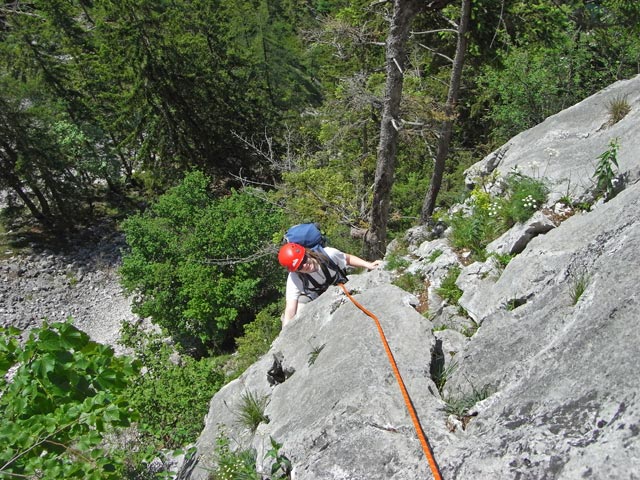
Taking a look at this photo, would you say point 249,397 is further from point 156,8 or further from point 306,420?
point 156,8

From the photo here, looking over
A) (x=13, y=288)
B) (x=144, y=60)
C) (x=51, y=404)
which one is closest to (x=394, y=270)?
(x=51, y=404)

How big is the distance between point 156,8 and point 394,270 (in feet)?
69.2

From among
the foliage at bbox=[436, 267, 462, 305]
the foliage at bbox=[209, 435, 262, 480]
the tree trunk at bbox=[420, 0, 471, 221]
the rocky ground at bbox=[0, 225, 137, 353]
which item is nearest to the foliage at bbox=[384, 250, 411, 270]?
the foliage at bbox=[436, 267, 462, 305]

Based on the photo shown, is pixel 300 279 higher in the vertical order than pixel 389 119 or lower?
lower

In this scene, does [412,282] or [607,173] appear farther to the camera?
[412,282]

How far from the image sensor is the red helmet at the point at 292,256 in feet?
22.0

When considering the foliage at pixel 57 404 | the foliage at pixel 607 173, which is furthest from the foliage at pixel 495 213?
the foliage at pixel 57 404

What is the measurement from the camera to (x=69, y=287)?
992 inches

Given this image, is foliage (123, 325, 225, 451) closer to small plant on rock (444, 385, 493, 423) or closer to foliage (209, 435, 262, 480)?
foliage (209, 435, 262, 480)

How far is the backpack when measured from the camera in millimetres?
7320

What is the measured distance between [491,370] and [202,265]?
14755 mm

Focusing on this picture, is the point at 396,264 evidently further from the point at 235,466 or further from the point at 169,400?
the point at 169,400

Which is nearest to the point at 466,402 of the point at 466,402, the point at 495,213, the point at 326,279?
the point at 466,402

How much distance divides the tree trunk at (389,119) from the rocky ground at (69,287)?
49.7ft
